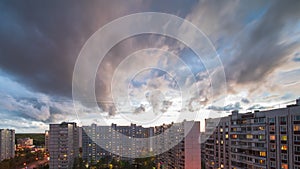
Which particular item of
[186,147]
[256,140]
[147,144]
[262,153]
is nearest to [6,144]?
[147,144]

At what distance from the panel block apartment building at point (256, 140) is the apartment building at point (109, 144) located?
26.7 metres

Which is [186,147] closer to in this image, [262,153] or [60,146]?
[262,153]

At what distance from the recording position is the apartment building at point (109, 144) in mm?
45531

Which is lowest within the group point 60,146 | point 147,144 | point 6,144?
point 147,144

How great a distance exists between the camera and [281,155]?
14602 mm

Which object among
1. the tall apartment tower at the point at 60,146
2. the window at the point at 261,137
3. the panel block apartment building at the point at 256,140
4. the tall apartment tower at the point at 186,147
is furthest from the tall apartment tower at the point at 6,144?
the window at the point at 261,137

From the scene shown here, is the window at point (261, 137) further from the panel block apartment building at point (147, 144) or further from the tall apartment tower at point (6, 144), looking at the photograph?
the tall apartment tower at point (6, 144)

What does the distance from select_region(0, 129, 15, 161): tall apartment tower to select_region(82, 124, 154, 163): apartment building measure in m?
15.9

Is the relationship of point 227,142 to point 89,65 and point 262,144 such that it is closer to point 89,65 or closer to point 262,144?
point 262,144

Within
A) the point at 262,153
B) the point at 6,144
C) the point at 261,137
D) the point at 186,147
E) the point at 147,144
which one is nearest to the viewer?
the point at 262,153

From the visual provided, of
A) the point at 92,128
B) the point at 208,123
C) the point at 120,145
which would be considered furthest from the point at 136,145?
the point at 208,123

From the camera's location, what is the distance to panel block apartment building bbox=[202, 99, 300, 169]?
1376 centimetres

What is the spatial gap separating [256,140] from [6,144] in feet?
165

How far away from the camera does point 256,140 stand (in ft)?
56.2
